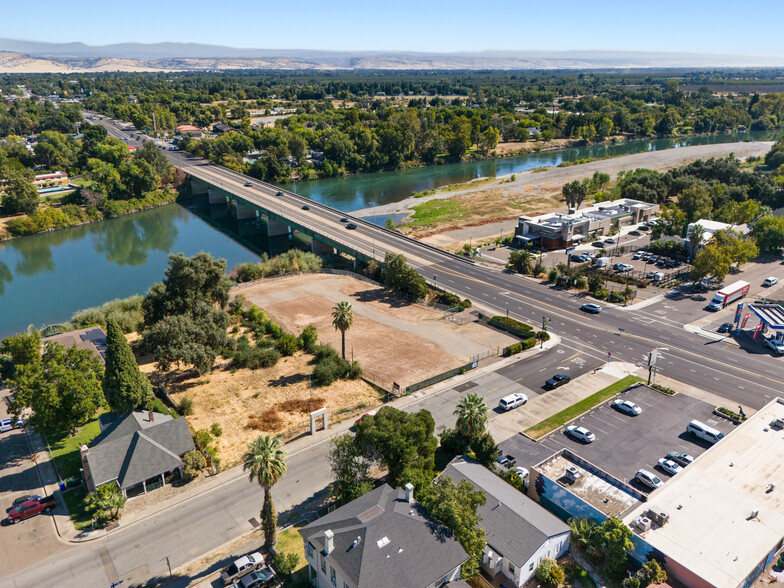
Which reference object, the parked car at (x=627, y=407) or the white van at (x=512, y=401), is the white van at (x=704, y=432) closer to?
the parked car at (x=627, y=407)

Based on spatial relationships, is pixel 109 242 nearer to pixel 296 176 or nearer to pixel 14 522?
pixel 296 176

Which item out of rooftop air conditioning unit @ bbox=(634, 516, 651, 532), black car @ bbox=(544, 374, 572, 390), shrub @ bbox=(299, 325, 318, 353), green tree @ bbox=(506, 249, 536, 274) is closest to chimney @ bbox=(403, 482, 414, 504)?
rooftop air conditioning unit @ bbox=(634, 516, 651, 532)

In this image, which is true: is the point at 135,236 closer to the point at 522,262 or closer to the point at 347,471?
the point at 522,262

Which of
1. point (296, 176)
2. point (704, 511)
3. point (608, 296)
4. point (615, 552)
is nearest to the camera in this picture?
point (615, 552)

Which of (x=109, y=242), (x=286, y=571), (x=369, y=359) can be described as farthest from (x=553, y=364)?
(x=109, y=242)

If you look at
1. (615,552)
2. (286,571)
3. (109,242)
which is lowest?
(109,242)

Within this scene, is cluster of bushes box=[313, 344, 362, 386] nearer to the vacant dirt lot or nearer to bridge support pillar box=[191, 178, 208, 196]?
the vacant dirt lot
